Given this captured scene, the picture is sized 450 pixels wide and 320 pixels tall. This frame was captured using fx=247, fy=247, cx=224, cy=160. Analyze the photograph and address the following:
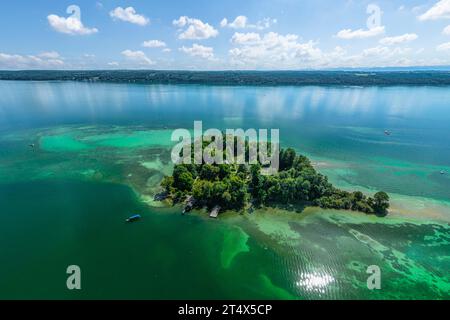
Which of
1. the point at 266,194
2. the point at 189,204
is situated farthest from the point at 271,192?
the point at 189,204

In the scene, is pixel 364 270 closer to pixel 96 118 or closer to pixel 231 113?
pixel 231 113

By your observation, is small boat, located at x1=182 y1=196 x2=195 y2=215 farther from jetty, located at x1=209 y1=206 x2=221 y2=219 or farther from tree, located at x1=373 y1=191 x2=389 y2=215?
tree, located at x1=373 y1=191 x2=389 y2=215

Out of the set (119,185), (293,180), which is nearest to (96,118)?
(119,185)

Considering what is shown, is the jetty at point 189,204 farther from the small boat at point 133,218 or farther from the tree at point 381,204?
the tree at point 381,204

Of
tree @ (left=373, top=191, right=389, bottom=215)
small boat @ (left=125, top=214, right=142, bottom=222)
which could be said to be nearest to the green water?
small boat @ (left=125, top=214, right=142, bottom=222)

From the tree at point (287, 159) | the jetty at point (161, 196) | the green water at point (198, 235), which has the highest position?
the tree at point (287, 159)

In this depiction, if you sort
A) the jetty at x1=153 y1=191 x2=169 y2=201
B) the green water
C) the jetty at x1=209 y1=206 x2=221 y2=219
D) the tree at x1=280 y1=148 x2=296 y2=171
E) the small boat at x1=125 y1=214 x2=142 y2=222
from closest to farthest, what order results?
the green water < the small boat at x1=125 y1=214 x2=142 y2=222 < the jetty at x1=209 y1=206 x2=221 y2=219 < the jetty at x1=153 y1=191 x2=169 y2=201 < the tree at x1=280 y1=148 x2=296 y2=171

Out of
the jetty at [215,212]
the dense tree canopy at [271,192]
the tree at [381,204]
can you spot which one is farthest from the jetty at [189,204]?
the tree at [381,204]

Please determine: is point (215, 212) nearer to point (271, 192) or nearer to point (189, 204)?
point (189, 204)
